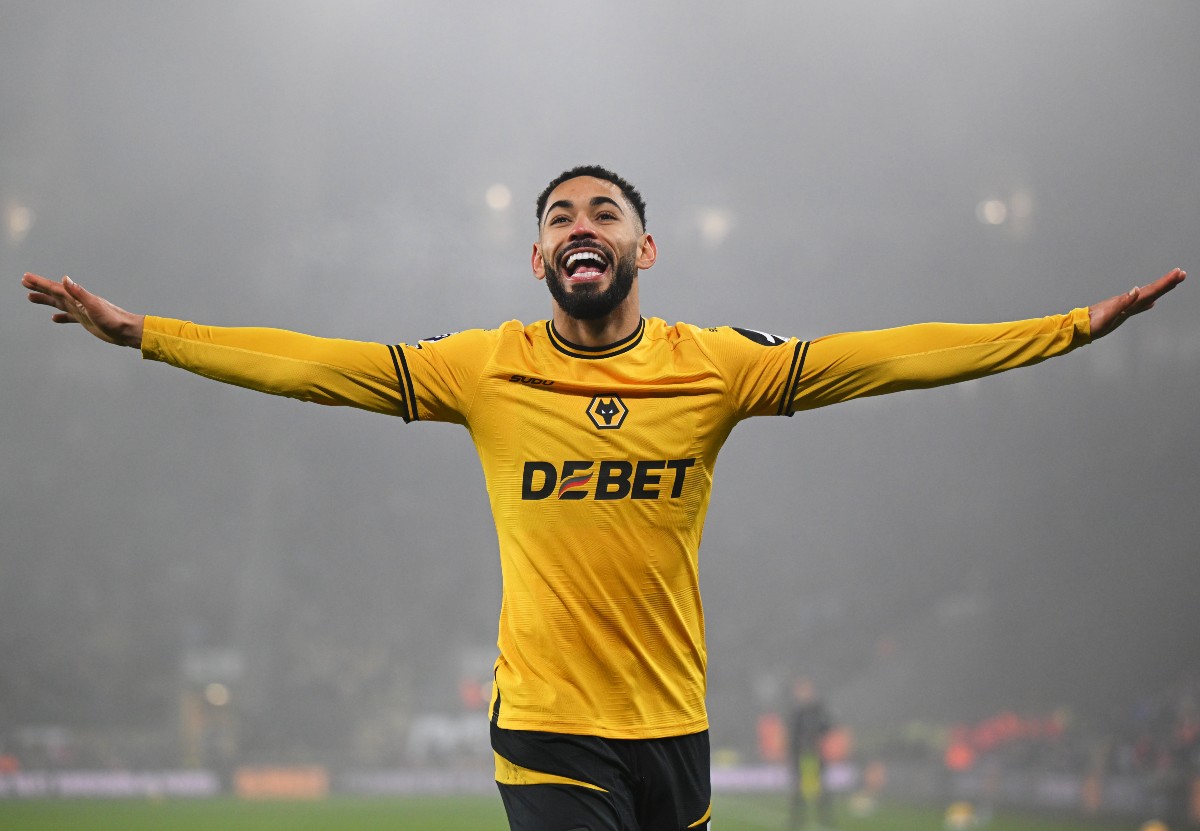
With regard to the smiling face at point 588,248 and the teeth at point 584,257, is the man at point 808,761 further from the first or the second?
the teeth at point 584,257

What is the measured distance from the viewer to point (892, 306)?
17484mm

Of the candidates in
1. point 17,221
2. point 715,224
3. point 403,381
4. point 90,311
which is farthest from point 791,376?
point 17,221

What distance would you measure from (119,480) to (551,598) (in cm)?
1640

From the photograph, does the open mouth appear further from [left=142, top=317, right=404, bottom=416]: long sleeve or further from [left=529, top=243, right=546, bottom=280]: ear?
[left=142, top=317, right=404, bottom=416]: long sleeve

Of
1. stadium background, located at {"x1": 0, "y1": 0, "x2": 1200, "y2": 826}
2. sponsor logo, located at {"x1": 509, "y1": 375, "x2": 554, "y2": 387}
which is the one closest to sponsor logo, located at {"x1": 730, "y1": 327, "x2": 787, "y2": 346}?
sponsor logo, located at {"x1": 509, "y1": 375, "x2": 554, "y2": 387}

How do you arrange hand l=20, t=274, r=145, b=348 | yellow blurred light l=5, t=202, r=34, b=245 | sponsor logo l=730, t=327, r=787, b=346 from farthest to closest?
yellow blurred light l=5, t=202, r=34, b=245
sponsor logo l=730, t=327, r=787, b=346
hand l=20, t=274, r=145, b=348

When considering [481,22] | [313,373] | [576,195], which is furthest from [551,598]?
[481,22]

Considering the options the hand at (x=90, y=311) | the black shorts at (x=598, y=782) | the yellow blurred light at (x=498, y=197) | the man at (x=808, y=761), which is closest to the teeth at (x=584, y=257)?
the hand at (x=90, y=311)

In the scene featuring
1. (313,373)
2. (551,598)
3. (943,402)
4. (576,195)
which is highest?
(943,402)

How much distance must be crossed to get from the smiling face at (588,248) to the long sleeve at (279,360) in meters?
0.51

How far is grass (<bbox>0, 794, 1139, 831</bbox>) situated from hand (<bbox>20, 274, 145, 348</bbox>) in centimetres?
1092

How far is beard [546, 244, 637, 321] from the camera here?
125 inches

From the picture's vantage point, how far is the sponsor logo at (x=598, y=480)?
119 inches

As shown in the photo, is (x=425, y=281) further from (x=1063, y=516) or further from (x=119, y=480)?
(x=1063, y=516)
